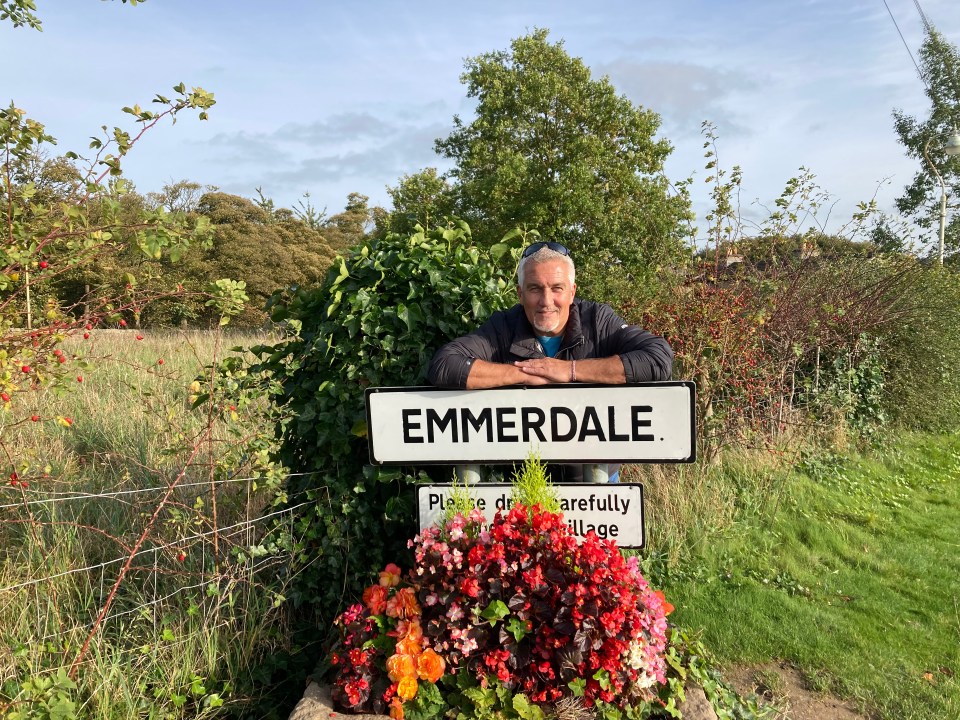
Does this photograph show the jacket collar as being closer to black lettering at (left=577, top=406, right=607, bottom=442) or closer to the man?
the man

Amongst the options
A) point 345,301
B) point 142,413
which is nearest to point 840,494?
point 345,301

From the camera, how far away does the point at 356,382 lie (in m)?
2.92

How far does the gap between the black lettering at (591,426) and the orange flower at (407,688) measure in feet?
3.49

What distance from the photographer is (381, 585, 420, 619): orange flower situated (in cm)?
238

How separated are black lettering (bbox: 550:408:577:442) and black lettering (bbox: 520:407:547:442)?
1.3 inches

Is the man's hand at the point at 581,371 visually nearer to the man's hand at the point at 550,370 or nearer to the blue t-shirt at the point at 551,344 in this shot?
the man's hand at the point at 550,370

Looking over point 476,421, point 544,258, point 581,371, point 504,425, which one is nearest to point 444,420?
point 476,421

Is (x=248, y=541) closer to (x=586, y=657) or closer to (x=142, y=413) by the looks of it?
(x=586, y=657)

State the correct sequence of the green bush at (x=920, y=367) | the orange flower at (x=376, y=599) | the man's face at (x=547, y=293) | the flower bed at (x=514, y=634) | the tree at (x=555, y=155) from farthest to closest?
1. the tree at (x=555, y=155)
2. the green bush at (x=920, y=367)
3. the man's face at (x=547, y=293)
4. the orange flower at (x=376, y=599)
5. the flower bed at (x=514, y=634)

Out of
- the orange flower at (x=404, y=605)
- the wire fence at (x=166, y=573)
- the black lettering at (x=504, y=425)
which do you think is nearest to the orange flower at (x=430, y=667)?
the orange flower at (x=404, y=605)

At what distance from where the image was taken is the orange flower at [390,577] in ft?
8.25

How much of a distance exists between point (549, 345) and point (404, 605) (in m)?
1.22

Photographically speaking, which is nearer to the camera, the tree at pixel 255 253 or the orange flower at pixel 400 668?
the orange flower at pixel 400 668

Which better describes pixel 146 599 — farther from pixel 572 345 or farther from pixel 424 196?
pixel 424 196
